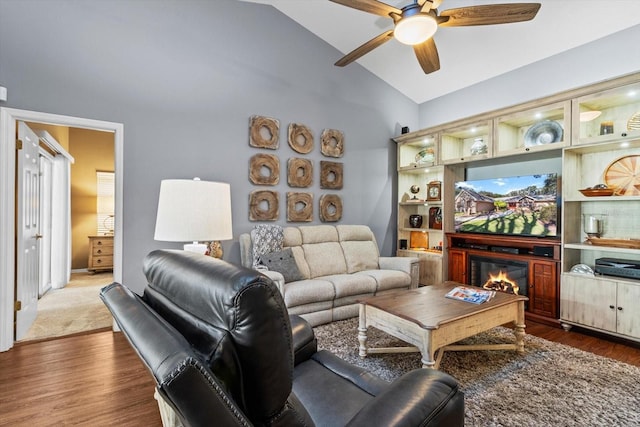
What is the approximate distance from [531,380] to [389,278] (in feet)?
5.43

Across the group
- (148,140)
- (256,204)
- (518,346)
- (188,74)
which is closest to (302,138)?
(256,204)

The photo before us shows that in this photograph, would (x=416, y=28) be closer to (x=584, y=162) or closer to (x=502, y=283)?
(x=584, y=162)

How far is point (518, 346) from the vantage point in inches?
103

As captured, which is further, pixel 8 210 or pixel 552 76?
pixel 552 76

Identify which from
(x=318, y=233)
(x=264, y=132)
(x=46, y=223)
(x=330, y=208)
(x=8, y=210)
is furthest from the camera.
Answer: (x=46, y=223)

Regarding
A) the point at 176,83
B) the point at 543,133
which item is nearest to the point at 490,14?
the point at 543,133

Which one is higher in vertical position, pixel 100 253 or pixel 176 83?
pixel 176 83

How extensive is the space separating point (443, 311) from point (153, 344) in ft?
6.89

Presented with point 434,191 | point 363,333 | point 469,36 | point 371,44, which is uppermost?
point 469,36

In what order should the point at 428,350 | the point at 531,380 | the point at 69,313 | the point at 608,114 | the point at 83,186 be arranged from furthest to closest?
the point at 83,186, the point at 69,313, the point at 608,114, the point at 531,380, the point at 428,350

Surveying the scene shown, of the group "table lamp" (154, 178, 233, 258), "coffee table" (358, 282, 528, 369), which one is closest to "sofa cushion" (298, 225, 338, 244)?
"coffee table" (358, 282, 528, 369)

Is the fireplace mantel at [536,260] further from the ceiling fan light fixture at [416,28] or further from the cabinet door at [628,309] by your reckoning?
the ceiling fan light fixture at [416,28]

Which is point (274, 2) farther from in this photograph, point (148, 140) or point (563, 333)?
point (563, 333)

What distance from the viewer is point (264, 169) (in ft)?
13.2
